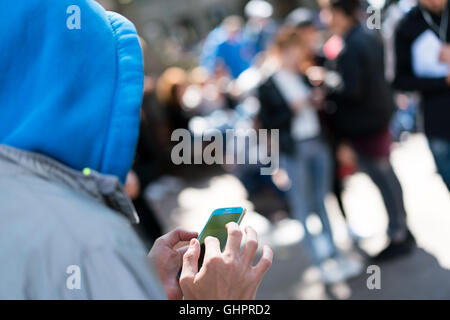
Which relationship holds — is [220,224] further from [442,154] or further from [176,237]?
[442,154]

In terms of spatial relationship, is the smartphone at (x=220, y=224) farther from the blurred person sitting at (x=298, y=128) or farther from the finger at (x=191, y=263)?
the blurred person sitting at (x=298, y=128)

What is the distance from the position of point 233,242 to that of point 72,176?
0.40m

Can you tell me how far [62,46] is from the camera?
3.68 feet

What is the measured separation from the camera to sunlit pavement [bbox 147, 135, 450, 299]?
13.3ft

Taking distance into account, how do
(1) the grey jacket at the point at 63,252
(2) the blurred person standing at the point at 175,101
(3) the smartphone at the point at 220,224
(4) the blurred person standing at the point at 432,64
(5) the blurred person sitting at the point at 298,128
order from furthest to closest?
(2) the blurred person standing at the point at 175,101 < (5) the blurred person sitting at the point at 298,128 < (4) the blurred person standing at the point at 432,64 < (3) the smartphone at the point at 220,224 < (1) the grey jacket at the point at 63,252

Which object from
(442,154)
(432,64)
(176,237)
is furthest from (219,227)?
(432,64)

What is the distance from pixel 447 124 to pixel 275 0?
17.9 metres

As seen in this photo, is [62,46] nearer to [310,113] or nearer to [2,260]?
[2,260]

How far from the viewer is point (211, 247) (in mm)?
1349

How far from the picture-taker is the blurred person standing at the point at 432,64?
3.32 meters

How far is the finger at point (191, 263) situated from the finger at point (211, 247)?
0.12ft

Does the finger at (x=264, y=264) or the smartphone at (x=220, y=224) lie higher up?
the smartphone at (x=220, y=224)
